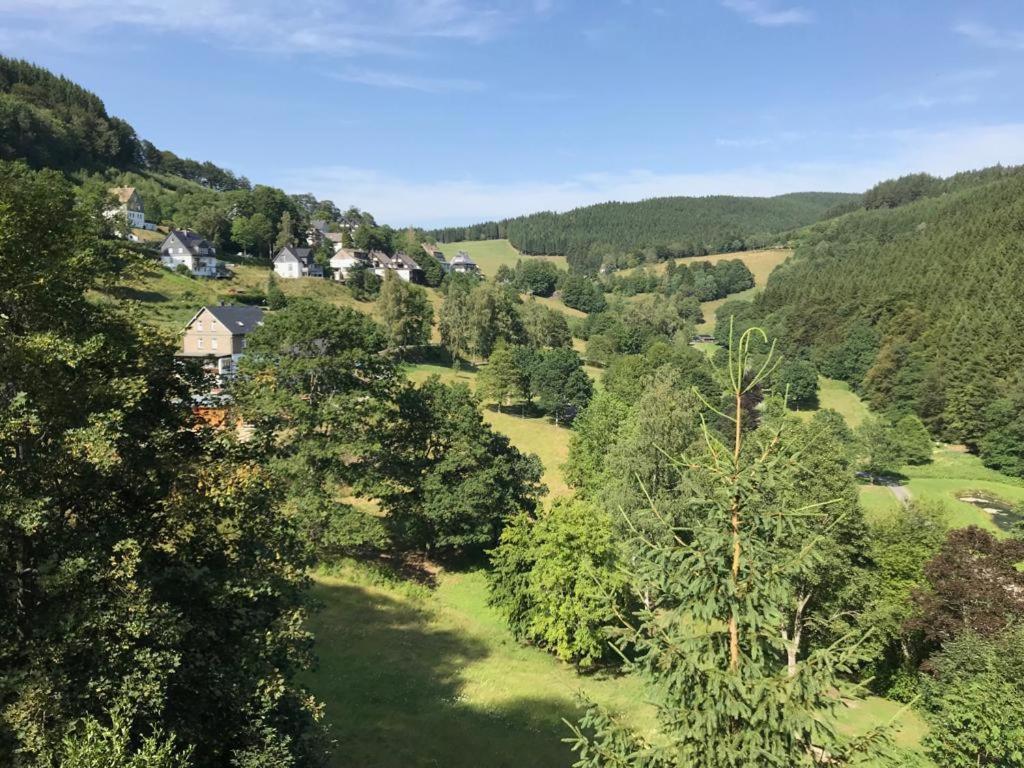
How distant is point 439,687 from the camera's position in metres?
25.0

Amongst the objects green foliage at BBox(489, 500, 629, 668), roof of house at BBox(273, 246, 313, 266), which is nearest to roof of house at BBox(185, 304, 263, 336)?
roof of house at BBox(273, 246, 313, 266)

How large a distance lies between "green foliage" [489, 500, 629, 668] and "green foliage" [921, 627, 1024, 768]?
40.4 ft

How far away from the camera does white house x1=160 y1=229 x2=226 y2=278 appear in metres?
106

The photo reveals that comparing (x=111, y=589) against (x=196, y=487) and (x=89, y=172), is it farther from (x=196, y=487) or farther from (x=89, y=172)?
(x=89, y=172)

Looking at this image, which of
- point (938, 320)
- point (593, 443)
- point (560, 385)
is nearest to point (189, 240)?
point (560, 385)

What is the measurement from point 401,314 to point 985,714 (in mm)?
76306

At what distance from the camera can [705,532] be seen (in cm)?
858

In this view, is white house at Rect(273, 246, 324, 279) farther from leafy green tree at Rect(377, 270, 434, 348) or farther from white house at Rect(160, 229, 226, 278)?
leafy green tree at Rect(377, 270, 434, 348)

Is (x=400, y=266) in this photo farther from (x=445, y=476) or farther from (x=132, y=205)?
(x=445, y=476)

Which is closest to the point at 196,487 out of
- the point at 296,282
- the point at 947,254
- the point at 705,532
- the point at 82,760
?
the point at 82,760

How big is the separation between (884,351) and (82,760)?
121174mm

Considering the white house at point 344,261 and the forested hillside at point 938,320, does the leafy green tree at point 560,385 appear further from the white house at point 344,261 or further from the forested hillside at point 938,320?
the white house at point 344,261

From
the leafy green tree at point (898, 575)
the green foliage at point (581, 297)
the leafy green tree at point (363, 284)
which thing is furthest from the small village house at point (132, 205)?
the leafy green tree at point (898, 575)

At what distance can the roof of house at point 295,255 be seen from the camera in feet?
403
